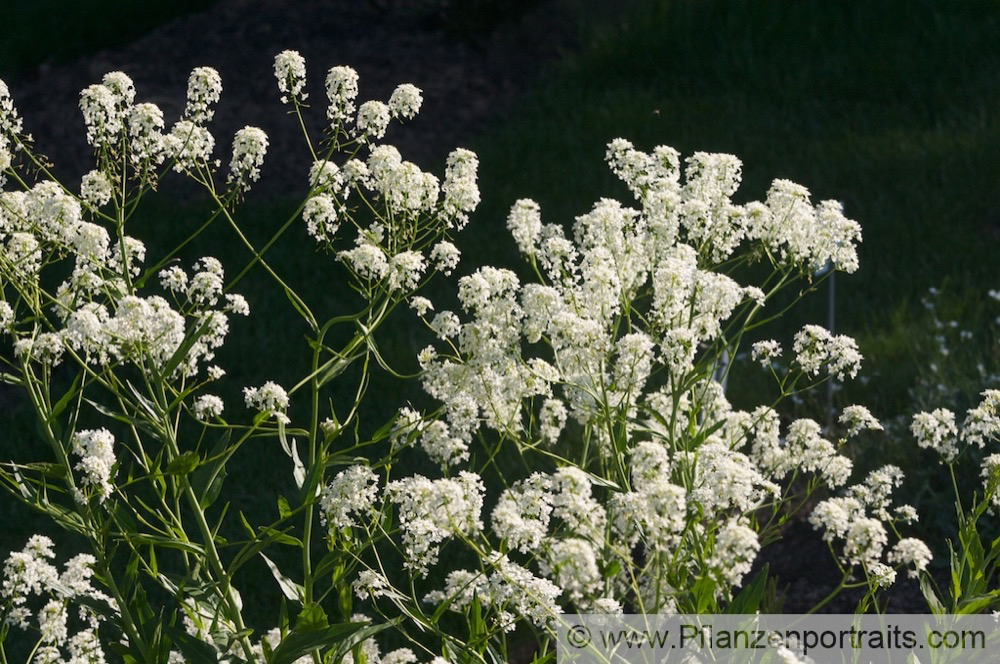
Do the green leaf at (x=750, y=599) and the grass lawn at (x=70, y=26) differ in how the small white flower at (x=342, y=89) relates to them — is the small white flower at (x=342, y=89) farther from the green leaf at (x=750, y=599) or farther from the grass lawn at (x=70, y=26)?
the grass lawn at (x=70, y=26)

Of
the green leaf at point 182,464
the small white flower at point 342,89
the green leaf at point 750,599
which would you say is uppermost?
the small white flower at point 342,89

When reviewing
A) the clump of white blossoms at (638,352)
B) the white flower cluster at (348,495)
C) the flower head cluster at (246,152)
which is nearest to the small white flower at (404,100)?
the clump of white blossoms at (638,352)

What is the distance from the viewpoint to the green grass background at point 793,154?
19.6 feet

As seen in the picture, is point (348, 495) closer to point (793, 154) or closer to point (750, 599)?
point (750, 599)

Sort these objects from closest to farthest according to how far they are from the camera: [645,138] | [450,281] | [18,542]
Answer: [18,542]
[450,281]
[645,138]

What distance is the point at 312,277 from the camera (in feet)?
25.6

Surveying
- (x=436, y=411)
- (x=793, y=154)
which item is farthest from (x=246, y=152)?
(x=793, y=154)

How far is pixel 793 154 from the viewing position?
866 centimetres

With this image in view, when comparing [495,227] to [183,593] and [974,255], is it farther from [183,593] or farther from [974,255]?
[183,593]

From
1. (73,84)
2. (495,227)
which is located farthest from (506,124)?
(73,84)

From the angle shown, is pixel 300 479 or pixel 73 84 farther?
pixel 73 84

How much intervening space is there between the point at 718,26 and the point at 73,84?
17.3 feet

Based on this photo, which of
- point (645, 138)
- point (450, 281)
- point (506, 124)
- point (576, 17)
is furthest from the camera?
point (576, 17)

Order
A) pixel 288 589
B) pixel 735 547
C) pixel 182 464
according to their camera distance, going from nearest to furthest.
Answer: pixel 735 547 < pixel 182 464 < pixel 288 589
